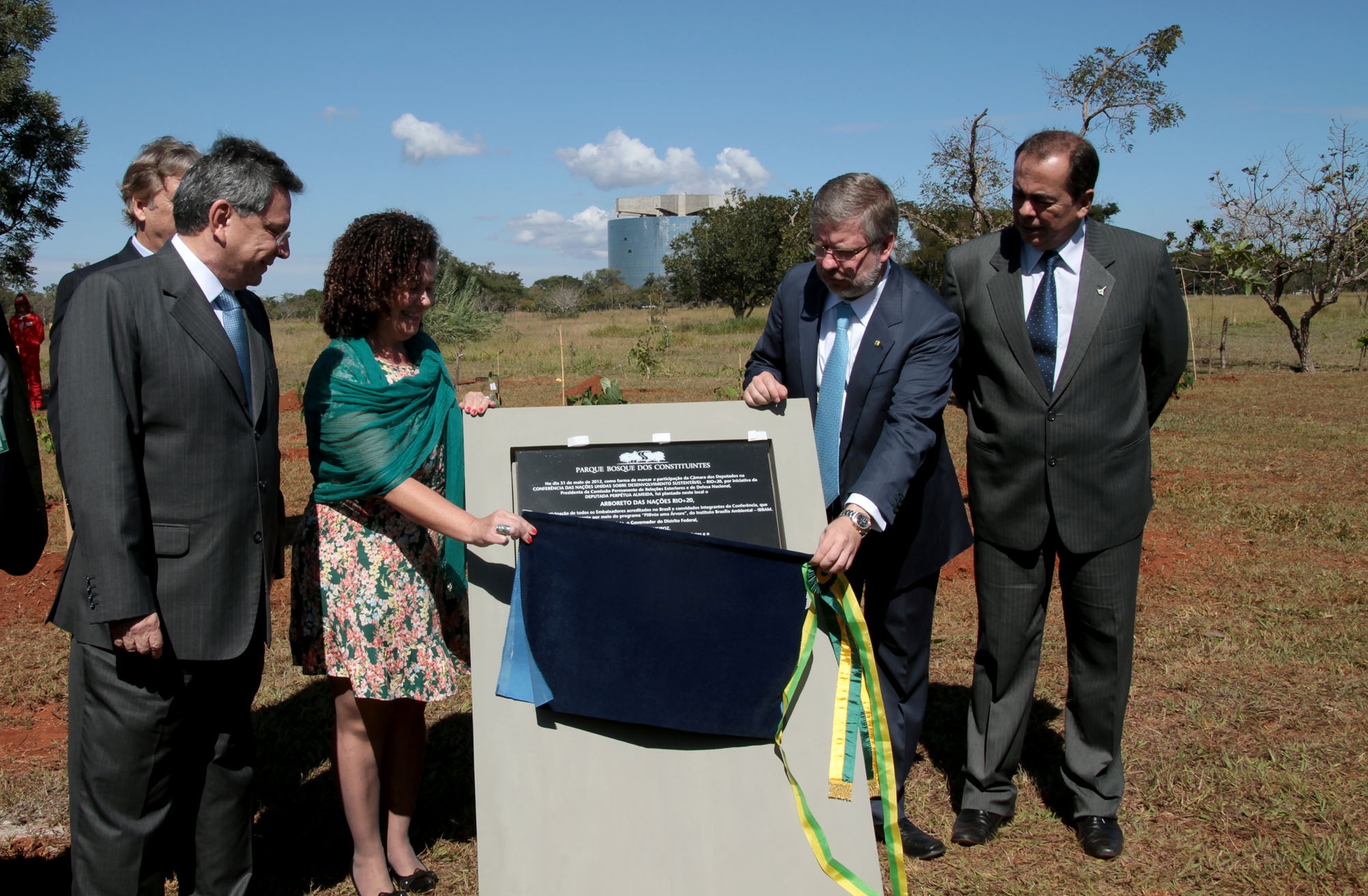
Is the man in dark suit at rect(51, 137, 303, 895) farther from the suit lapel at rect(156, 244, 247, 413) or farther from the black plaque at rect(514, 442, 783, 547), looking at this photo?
the black plaque at rect(514, 442, 783, 547)

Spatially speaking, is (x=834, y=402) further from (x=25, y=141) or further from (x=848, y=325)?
(x=25, y=141)

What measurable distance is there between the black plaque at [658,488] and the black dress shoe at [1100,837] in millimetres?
1744

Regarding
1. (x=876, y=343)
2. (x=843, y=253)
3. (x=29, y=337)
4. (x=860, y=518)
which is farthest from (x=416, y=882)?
(x=29, y=337)

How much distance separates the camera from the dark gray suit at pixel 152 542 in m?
2.16

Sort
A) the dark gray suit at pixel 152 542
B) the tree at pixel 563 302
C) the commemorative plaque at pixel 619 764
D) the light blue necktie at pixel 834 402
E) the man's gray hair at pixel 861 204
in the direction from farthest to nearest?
the tree at pixel 563 302
the light blue necktie at pixel 834 402
the man's gray hair at pixel 861 204
the commemorative plaque at pixel 619 764
the dark gray suit at pixel 152 542

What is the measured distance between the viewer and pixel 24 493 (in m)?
2.44

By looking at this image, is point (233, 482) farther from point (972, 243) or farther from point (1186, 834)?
point (1186, 834)

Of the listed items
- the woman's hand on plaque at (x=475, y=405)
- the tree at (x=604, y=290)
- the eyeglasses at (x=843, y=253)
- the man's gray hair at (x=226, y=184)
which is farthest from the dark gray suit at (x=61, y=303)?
the tree at (x=604, y=290)

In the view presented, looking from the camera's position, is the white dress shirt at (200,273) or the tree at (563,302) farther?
the tree at (563,302)

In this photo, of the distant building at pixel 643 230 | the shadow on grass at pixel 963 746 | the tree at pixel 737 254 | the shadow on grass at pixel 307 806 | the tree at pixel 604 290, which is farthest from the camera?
the distant building at pixel 643 230

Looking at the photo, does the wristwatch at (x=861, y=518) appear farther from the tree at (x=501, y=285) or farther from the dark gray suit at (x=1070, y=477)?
the tree at (x=501, y=285)

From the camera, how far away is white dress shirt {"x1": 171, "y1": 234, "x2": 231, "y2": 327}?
236 centimetres

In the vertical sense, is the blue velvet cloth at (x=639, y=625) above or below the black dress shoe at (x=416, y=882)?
above

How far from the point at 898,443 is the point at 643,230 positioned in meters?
115
